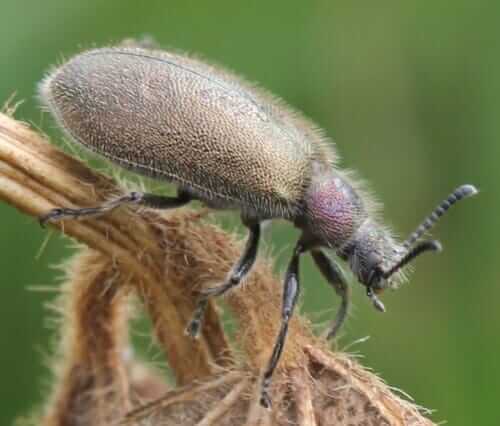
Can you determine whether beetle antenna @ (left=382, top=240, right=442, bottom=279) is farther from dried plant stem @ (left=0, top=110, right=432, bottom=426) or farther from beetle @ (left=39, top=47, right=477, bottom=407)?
dried plant stem @ (left=0, top=110, right=432, bottom=426)

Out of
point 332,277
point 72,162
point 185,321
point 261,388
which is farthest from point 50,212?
point 332,277

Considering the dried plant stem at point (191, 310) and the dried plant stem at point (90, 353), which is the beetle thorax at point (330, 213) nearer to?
the dried plant stem at point (191, 310)

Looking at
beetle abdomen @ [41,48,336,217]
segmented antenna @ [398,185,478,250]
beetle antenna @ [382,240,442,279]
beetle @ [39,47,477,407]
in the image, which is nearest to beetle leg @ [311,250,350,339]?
beetle @ [39,47,477,407]

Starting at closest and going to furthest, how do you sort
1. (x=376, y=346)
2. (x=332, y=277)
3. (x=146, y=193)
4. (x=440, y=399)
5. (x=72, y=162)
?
(x=72, y=162)
(x=146, y=193)
(x=332, y=277)
(x=440, y=399)
(x=376, y=346)

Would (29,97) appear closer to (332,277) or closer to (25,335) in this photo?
(25,335)

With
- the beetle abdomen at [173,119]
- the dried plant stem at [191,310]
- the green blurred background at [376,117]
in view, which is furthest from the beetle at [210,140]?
the green blurred background at [376,117]

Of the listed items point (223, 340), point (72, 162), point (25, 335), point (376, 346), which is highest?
point (72, 162)
